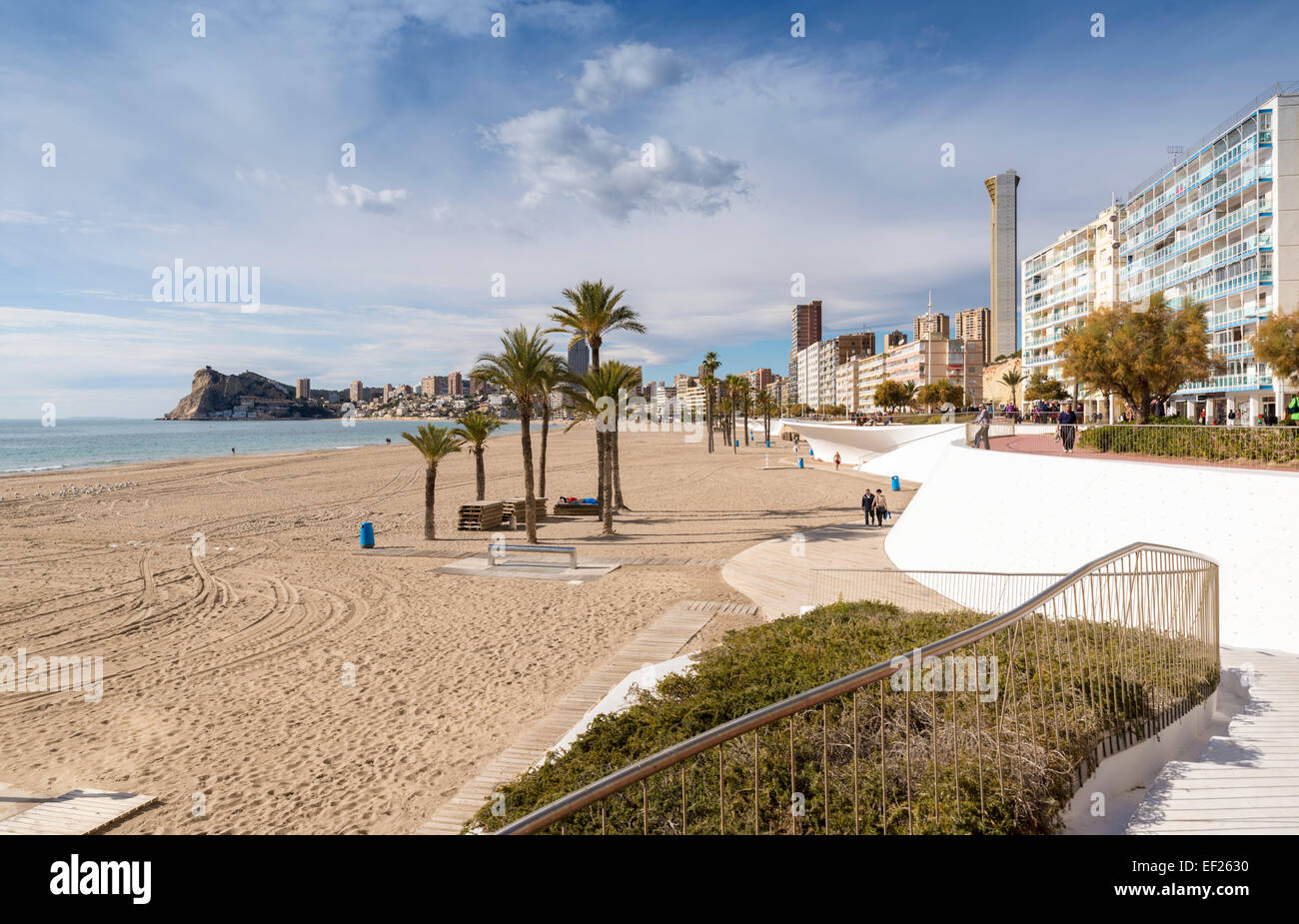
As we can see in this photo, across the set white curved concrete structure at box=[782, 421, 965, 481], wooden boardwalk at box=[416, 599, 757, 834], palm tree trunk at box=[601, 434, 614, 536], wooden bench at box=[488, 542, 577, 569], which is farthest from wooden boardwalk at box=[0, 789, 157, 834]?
white curved concrete structure at box=[782, 421, 965, 481]

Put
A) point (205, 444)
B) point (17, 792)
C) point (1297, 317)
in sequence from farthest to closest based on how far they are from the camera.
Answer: point (205, 444), point (1297, 317), point (17, 792)

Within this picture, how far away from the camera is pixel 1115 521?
A: 11836 mm

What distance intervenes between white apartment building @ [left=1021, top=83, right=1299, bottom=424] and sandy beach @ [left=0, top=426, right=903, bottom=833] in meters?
34.2

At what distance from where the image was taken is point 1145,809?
4949 mm

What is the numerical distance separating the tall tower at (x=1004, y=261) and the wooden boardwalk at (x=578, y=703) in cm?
17506

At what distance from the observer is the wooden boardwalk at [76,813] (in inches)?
249

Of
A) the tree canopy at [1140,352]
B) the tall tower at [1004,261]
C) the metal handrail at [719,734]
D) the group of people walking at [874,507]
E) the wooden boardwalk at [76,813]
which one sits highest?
the tall tower at [1004,261]

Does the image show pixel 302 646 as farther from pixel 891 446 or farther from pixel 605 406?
pixel 891 446

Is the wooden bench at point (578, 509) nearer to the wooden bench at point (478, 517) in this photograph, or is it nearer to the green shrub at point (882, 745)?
the wooden bench at point (478, 517)

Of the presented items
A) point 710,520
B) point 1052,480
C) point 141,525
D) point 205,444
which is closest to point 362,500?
point 141,525

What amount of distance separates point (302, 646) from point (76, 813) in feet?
17.1

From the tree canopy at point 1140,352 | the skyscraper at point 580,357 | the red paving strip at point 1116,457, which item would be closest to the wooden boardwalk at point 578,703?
the red paving strip at point 1116,457
